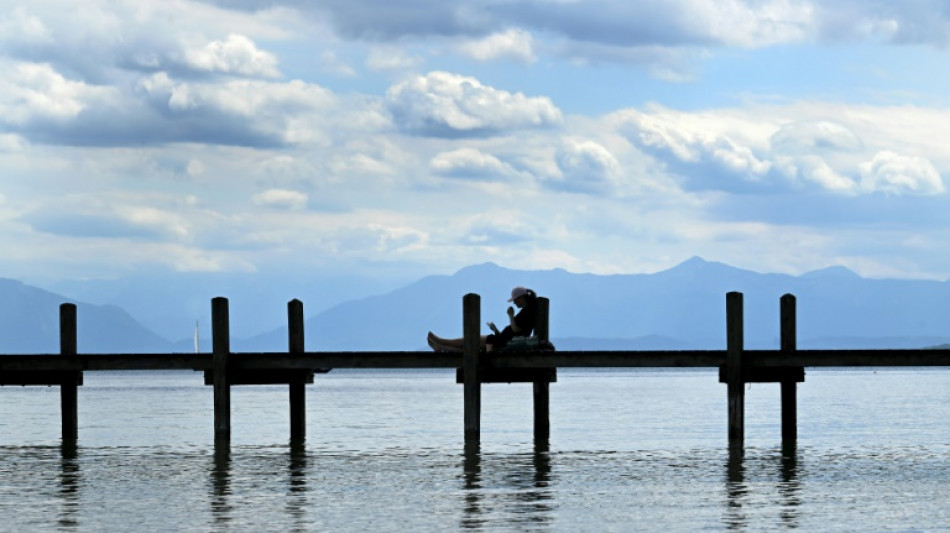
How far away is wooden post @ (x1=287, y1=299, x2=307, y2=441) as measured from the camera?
31.3 m

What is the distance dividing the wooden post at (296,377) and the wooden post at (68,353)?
429 cm

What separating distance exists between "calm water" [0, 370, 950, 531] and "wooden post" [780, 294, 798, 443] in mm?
Result: 461

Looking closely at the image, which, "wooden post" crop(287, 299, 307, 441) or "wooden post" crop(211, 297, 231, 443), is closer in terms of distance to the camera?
"wooden post" crop(211, 297, 231, 443)

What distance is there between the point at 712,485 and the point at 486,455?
7070mm

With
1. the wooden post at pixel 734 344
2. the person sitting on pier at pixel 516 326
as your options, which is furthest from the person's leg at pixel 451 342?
the wooden post at pixel 734 344

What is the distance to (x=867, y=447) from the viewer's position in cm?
3353

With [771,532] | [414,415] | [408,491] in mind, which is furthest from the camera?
[414,415]

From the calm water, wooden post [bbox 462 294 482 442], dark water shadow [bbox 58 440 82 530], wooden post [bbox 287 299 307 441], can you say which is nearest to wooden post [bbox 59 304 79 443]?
dark water shadow [bbox 58 440 82 530]

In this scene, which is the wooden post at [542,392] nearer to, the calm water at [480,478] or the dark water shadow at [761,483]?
the calm water at [480,478]

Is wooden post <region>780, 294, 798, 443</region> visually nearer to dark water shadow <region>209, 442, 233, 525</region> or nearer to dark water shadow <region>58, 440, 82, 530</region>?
dark water shadow <region>209, 442, 233, 525</region>

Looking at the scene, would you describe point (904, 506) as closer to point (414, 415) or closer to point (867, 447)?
point (867, 447)

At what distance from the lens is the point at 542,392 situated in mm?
32438

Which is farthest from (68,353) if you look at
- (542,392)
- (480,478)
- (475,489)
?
(475,489)

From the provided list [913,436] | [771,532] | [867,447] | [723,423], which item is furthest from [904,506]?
[723,423]
